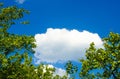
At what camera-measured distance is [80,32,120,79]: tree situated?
147 feet

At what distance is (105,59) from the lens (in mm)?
45438

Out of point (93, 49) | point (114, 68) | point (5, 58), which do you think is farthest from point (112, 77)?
point (5, 58)

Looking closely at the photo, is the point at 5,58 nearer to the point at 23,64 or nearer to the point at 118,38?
the point at 23,64

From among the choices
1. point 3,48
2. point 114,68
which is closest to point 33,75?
point 3,48

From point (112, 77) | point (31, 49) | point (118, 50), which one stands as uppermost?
point (31, 49)

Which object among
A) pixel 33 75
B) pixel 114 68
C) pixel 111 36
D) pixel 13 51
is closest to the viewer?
pixel 114 68

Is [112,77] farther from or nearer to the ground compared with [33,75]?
nearer to the ground

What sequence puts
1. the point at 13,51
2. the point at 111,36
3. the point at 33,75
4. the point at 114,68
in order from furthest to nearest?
the point at 33,75 < the point at 13,51 < the point at 111,36 < the point at 114,68

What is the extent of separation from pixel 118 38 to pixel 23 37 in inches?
543

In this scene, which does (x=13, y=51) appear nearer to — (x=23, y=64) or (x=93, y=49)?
(x=23, y=64)

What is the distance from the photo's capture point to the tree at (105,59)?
4475 centimetres

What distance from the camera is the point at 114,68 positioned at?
1747 inches

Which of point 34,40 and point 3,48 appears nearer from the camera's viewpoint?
point 3,48

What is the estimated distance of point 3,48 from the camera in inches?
1978
